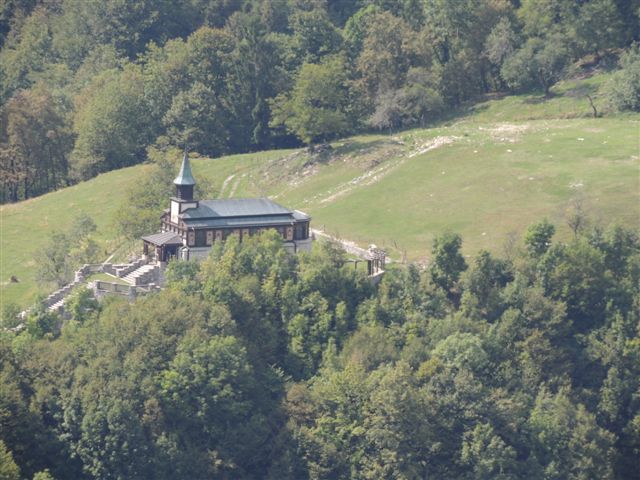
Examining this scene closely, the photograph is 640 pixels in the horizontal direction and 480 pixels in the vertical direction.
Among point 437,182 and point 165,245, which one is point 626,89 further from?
point 165,245

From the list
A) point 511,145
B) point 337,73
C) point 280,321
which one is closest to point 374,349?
point 280,321

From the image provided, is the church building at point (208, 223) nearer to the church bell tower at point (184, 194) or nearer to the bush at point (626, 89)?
the church bell tower at point (184, 194)

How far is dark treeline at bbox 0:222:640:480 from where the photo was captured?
9481 centimetres

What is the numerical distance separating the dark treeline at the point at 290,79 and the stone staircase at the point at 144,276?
33.1 metres

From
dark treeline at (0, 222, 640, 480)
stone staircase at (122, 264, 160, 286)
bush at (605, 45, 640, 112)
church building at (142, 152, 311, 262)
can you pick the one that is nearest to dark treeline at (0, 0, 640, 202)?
bush at (605, 45, 640, 112)

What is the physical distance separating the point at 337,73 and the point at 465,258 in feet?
107

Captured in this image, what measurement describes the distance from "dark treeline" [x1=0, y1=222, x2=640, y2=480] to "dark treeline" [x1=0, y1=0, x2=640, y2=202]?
34488 millimetres

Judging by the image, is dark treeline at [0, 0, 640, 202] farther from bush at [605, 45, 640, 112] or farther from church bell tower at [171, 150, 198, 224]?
church bell tower at [171, 150, 198, 224]

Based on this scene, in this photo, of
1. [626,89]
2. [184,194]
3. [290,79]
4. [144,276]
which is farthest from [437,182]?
[290,79]

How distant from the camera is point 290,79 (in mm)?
149750

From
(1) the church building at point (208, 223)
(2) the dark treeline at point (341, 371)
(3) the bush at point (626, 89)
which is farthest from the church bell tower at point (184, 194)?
(3) the bush at point (626, 89)

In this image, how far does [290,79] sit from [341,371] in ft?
182

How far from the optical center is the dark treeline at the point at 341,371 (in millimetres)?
94812

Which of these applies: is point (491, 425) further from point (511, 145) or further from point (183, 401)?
point (511, 145)
